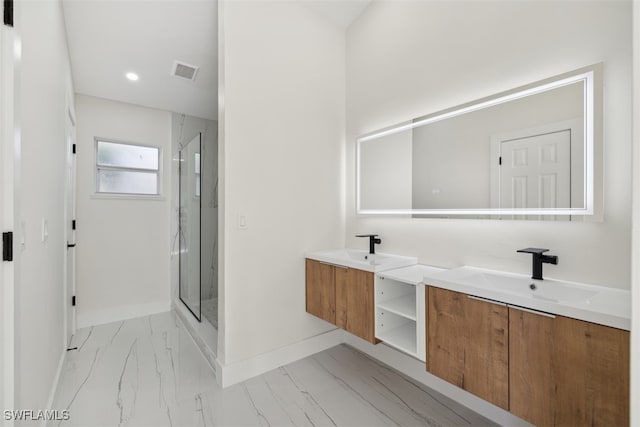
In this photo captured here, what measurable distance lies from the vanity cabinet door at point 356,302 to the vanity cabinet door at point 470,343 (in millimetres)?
457

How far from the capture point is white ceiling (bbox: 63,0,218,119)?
2.21 metres

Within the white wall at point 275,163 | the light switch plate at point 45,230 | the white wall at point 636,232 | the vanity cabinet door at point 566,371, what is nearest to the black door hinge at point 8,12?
the light switch plate at point 45,230

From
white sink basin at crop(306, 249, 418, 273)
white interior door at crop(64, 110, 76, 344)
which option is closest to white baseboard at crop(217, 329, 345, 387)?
white sink basin at crop(306, 249, 418, 273)

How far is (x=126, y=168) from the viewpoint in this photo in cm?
368

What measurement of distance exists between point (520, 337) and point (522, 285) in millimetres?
364

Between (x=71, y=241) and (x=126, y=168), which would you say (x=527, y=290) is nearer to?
(x=71, y=241)

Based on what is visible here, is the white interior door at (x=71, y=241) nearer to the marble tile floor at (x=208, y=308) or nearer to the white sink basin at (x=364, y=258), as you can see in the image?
the marble tile floor at (x=208, y=308)

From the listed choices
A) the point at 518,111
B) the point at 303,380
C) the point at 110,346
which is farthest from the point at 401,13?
the point at 110,346

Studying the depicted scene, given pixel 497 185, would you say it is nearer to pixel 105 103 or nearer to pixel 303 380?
pixel 303 380

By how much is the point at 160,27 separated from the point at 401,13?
76.8 inches

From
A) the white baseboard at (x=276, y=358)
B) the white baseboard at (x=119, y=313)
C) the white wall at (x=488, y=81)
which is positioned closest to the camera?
the white wall at (x=488, y=81)

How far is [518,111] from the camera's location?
5.35 feet

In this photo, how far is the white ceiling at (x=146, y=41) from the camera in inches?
87.0

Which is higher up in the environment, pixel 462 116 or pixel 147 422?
pixel 462 116
